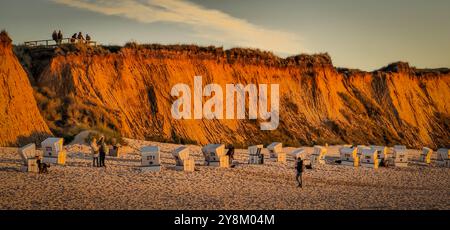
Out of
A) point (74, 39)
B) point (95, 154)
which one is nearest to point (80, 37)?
point (74, 39)

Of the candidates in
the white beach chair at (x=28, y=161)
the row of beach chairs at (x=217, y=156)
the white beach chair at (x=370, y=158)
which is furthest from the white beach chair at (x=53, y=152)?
the white beach chair at (x=370, y=158)

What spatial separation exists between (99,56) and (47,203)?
2569 cm

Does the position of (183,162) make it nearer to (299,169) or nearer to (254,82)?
(299,169)

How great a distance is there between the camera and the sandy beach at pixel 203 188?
17.4 metres

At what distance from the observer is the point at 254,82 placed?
162 ft

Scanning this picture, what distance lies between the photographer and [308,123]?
4959 cm

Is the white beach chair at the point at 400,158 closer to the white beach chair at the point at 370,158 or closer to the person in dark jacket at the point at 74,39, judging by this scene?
the white beach chair at the point at 370,158

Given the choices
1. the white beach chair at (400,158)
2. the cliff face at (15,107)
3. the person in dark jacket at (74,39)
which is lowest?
the white beach chair at (400,158)

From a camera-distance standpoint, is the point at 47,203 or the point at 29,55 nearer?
the point at 47,203

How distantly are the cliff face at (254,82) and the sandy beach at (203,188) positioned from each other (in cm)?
1084

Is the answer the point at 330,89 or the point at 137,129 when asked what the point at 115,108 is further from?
the point at 330,89

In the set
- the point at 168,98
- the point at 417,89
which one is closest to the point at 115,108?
the point at 168,98

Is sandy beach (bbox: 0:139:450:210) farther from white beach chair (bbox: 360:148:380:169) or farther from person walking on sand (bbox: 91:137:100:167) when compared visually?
white beach chair (bbox: 360:148:380:169)

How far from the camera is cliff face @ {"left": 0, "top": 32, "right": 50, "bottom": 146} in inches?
1162
